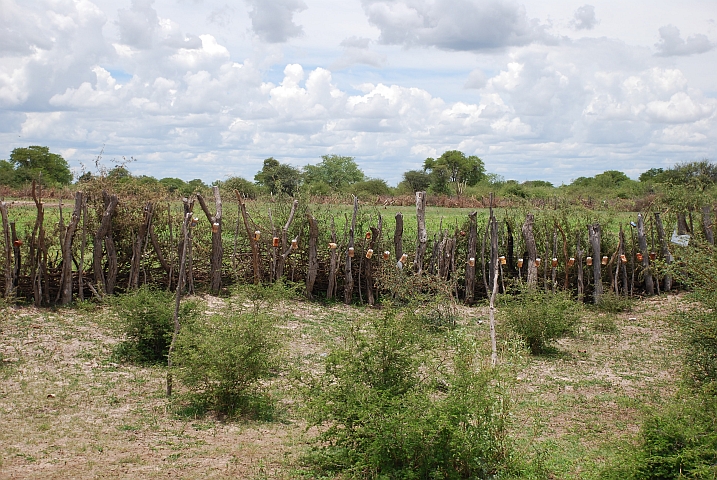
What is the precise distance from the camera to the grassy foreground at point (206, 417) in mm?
5695

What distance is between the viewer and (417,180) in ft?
148

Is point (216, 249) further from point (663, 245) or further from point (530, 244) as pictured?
point (663, 245)

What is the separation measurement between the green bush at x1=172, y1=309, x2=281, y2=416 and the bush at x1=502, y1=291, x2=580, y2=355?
4.15 meters

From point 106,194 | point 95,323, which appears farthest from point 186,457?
point 106,194

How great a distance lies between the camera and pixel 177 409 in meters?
7.16

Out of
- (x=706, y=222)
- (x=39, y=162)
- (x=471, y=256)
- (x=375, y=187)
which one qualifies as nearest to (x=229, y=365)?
(x=471, y=256)

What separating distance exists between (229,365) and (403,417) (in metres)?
2.37

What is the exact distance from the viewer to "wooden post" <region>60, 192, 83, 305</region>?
36.9ft

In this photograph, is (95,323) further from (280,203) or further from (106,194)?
(280,203)

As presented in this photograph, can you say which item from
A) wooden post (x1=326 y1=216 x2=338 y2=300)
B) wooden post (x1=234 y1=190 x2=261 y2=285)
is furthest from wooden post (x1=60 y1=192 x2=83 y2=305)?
wooden post (x1=326 y1=216 x2=338 y2=300)

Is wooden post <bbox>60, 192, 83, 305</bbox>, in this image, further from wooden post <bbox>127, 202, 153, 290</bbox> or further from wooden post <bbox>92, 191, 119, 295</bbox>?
wooden post <bbox>127, 202, 153, 290</bbox>

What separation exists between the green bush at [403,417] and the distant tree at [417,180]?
3876 centimetres

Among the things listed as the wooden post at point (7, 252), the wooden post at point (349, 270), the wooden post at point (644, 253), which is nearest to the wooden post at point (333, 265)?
the wooden post at point (349, 270)

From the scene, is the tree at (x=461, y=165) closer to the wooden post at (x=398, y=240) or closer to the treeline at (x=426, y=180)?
the treeline at (x=426, y=180)
